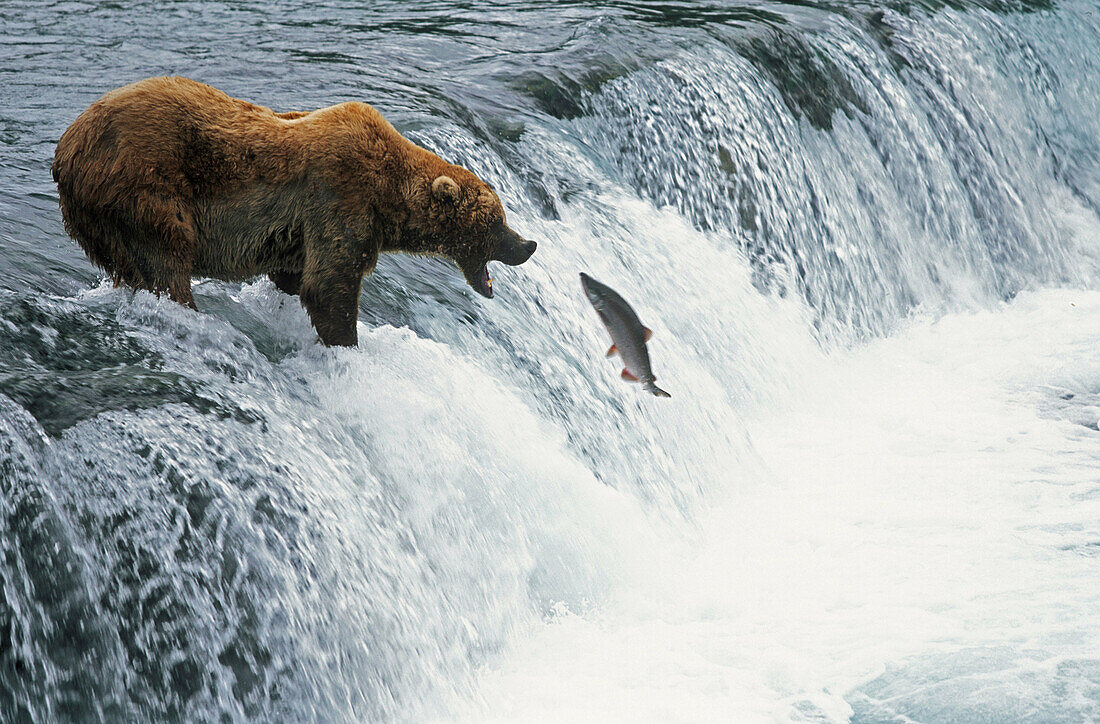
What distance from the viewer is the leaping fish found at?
194 inches

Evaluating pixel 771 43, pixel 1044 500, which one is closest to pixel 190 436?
pixel 1044 500

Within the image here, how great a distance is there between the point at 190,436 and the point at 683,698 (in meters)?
2.00

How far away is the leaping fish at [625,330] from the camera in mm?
4938

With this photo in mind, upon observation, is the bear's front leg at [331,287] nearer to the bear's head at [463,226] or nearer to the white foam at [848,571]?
the bear's head at [463,226]

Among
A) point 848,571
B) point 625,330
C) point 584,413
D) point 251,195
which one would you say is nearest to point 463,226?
point 251,195

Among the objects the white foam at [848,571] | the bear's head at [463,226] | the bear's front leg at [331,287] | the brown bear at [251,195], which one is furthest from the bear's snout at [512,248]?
the white foam at [848,571]

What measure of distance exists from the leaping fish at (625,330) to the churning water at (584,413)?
0.44 meters

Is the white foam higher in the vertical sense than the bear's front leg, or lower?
lower

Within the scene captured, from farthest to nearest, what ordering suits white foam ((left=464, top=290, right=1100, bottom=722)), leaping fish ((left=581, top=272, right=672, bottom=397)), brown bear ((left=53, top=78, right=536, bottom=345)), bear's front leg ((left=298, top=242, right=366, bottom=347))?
leaping fish ((left=581, top=272, right=672, bottom=397))
white foam ((left=464, top=290, right=1100, bottom=722))
bear's front leg ((left=298, top=242, right=366, bottom=347))
brown bear ((left=53, top=78, right=536, bottom=345))

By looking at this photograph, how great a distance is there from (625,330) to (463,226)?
1048 mm

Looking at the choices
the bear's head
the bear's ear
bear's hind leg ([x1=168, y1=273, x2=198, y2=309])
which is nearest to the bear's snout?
the bear's head

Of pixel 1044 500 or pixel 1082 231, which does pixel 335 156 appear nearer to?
pixel 1044 500

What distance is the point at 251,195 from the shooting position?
13.0 feet

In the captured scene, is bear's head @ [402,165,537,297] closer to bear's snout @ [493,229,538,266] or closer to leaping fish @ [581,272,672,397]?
bear's snout @ [493,229,538,266]
